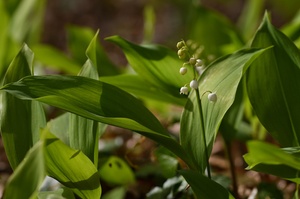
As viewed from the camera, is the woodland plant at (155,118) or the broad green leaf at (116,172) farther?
the broad green leaf at (116,172)

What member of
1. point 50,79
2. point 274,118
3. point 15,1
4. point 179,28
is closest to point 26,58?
point 50,79

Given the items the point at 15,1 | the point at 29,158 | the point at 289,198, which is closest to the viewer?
the point at 29,158

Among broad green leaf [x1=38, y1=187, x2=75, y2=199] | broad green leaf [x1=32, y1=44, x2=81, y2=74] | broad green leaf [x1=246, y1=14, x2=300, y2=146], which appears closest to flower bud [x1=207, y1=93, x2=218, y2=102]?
broad green leaf [x1=246, y1=14, x2=300, y2=146]

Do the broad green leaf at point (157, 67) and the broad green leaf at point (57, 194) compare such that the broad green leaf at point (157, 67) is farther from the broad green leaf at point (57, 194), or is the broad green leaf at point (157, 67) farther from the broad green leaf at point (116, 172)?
the broad green leaf at point (57, 194)

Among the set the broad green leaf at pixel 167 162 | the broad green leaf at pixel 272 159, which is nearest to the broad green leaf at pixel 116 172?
the broad green leaf at pixel 167 162

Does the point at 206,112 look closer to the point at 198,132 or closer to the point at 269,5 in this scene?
the point at 198,132

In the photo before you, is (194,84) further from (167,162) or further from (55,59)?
(55,59)

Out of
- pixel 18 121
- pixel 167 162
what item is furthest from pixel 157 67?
pixel 18 121
